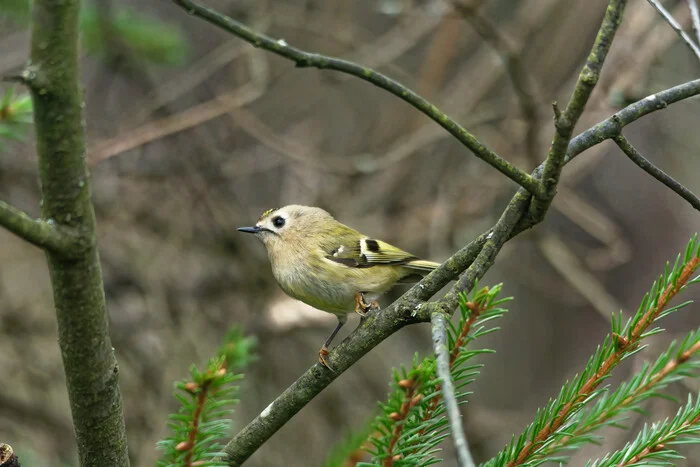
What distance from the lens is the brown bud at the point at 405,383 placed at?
889mm

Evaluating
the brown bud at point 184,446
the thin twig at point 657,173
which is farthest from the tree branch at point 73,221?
the thin twig at point 657,173

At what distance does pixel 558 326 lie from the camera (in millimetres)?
5539

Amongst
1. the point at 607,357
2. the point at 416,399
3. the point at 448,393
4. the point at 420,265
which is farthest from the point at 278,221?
the point at 448,393

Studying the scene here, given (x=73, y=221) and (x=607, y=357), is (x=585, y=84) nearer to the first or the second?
(x=607, y=357)

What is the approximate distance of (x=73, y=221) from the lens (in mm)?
A: 926

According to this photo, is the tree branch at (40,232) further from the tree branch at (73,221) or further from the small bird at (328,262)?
the small bird at (328,262)

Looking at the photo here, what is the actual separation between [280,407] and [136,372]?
2.37 meters

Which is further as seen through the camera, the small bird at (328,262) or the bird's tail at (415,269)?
the bird's tail at (415,269)

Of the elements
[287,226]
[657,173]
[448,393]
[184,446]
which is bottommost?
[448,393]

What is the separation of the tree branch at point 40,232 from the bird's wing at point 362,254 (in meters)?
1.67

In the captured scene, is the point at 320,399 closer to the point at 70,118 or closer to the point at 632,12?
the point at 632,12

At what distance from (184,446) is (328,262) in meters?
1.57

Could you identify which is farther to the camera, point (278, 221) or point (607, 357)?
point (278, 221)

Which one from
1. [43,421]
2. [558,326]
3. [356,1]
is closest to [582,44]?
[356,1]
